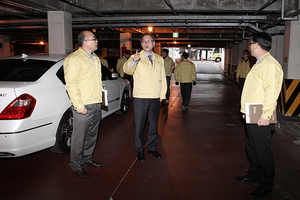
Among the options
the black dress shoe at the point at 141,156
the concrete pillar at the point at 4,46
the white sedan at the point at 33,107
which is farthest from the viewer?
the concrete pillar at the point at 4,46

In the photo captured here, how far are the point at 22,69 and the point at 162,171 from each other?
2.85 m

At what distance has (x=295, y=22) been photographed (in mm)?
8062

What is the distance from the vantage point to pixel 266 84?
3070 mm

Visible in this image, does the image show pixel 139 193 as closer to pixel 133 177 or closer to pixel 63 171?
pixel 133 177

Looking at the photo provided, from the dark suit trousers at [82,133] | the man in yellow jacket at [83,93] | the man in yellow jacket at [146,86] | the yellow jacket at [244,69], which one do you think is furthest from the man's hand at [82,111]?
the yellow jacket at [244,69]

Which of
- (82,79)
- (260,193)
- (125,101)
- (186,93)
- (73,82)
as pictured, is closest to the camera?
(260,193)

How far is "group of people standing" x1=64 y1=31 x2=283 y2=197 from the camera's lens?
3137mm

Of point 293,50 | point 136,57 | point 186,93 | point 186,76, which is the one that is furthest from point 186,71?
point 136,57

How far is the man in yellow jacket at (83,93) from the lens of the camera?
346cm

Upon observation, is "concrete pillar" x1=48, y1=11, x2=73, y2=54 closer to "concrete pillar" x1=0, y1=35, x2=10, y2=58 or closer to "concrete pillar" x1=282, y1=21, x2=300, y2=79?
"concrete pillar" x1=282, y1=21, x2=300, y2=79

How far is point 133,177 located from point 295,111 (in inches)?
252

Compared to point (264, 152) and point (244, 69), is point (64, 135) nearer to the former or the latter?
point (264, 152)

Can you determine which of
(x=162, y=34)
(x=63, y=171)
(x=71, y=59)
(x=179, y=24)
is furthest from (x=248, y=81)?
(x=162, y=34)

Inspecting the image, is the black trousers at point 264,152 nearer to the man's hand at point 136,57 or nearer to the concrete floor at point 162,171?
the concrete floor at point 162,171
